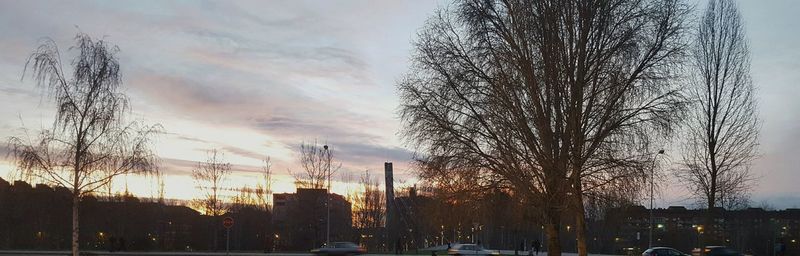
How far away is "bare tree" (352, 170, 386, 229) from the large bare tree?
222 ft

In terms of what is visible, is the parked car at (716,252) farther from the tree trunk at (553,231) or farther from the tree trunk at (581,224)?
the tree trunk at (553,231)

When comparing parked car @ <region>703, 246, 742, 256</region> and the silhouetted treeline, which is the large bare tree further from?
the silhouetted treeline

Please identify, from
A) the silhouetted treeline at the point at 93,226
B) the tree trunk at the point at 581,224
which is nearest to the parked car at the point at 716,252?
the tree trunk at the point at 581,224

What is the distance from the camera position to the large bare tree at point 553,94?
26.5 meters

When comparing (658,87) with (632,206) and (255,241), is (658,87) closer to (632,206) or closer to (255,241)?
(632,206)

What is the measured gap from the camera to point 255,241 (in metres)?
83.2

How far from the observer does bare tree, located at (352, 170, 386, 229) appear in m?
95.9

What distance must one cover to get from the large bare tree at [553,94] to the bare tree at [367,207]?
67651 mm

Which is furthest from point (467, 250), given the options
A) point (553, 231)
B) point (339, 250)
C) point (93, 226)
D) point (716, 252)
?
point (93, 226)

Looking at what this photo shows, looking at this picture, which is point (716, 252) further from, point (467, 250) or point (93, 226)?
point (93, 226)

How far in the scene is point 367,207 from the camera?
3767 inches

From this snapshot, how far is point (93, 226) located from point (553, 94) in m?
60.0

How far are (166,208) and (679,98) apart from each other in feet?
252

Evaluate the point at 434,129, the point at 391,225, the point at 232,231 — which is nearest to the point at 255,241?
the point at 232,231
